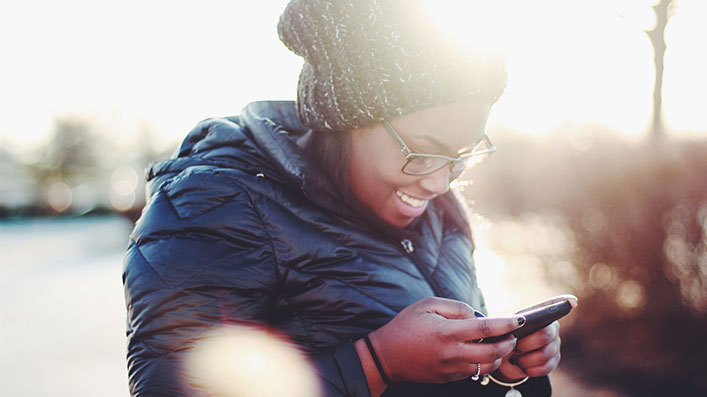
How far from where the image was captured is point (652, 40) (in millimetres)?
7066

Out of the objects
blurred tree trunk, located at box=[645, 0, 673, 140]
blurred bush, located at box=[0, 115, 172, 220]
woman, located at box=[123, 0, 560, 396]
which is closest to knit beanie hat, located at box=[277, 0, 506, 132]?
woman, located at box=[123, 0, 560, 396]

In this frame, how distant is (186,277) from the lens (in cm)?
147

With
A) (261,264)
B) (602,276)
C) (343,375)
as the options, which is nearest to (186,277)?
(261,264)

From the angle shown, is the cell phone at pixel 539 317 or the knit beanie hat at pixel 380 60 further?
the knit beanie hat at pixel 380 60

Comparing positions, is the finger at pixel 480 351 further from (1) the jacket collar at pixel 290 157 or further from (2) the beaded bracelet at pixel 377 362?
(1) the jacket collar at pixel 290 157

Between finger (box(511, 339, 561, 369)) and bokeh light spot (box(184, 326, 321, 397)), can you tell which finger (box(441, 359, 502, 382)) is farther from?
bokeh light spot (box(184, 326, 321, 397))

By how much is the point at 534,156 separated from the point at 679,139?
5.84ft

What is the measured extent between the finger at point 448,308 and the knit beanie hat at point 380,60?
575 millimetres

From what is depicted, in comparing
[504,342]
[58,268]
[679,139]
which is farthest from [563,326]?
[58,268]

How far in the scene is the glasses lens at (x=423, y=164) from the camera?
5.84ft

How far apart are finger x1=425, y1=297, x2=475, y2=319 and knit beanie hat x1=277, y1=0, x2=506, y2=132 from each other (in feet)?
1.89

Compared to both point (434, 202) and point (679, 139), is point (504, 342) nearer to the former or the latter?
point (434, 202)

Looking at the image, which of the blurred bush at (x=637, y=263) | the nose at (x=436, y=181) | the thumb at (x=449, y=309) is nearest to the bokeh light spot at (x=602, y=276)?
the blurred bush at (x=637, y=263)

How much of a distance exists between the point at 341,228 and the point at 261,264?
0.29m
